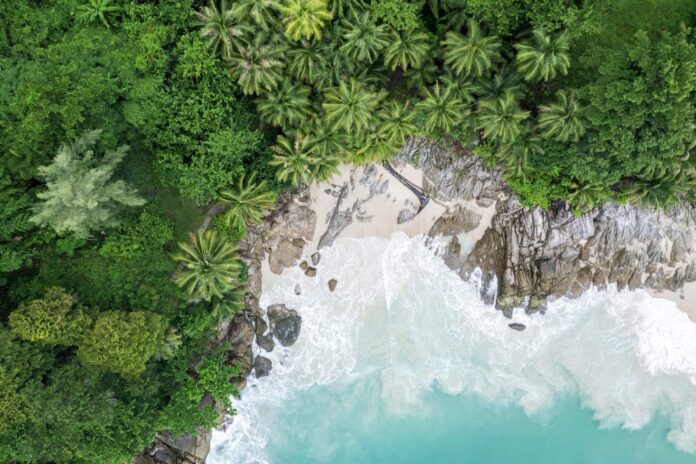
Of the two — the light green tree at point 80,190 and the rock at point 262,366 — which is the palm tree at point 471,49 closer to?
the light green tree at point 80,190

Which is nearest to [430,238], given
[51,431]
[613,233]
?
[613,233]

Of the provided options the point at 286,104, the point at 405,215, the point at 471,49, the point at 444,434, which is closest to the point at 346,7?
the point at 286,104

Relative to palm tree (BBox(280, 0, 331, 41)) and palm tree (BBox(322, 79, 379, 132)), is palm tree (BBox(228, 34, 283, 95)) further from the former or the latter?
palm tree (BBox(322, 79, 379, 132))

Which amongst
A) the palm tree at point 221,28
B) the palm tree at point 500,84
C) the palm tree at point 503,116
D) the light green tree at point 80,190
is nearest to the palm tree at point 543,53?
the palm tree at point 500,84

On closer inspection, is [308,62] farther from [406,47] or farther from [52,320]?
[52,320]

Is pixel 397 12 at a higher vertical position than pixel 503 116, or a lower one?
higher

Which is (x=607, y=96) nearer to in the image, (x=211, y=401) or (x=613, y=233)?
(x=613, y=233)
